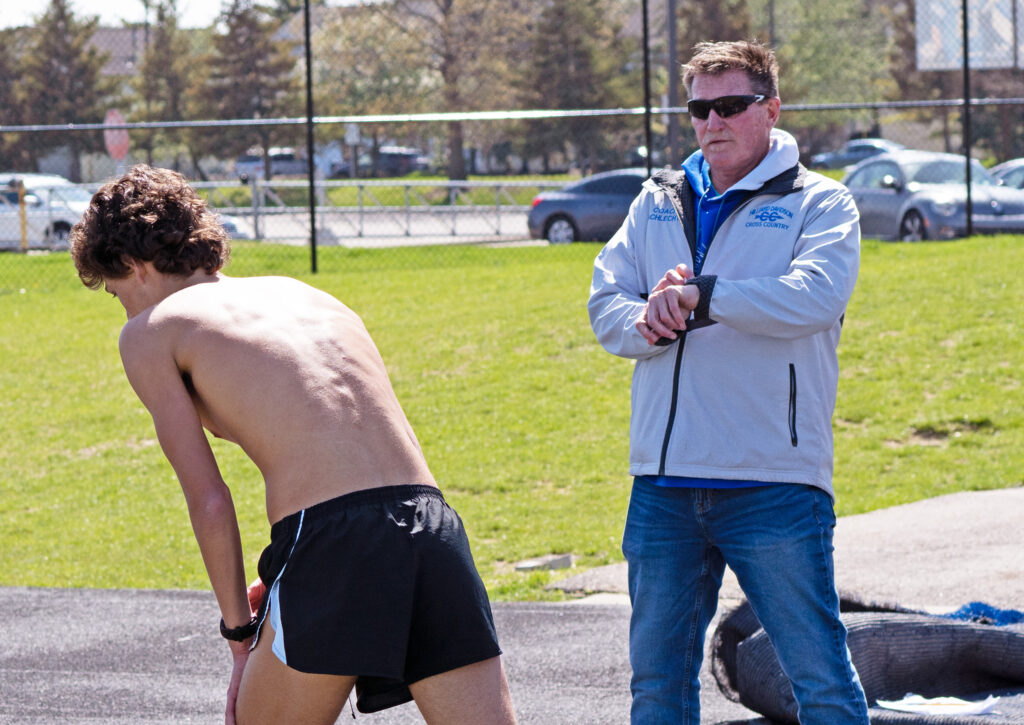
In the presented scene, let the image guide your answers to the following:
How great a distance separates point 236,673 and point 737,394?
1.43 m

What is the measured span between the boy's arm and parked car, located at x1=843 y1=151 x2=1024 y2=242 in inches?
548

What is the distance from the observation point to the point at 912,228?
53.7 ft

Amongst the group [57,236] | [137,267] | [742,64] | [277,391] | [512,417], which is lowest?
[512,417]

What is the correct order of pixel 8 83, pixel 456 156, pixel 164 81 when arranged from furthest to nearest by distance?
pixel 164 81
pixel 8 83
pixel 456 156

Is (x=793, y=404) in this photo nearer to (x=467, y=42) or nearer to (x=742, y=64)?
(x=742, y=64)

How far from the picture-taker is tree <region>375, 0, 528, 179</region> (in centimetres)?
2298

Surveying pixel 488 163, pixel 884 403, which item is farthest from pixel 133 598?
pixel 488 163

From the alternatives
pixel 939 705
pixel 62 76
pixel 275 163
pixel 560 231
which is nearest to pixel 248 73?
pixel 62 76

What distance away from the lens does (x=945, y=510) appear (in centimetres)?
757

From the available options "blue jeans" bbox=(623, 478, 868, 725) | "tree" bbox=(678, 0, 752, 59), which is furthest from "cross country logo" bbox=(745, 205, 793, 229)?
"tree" bbox=(678, 0, 752, 59)

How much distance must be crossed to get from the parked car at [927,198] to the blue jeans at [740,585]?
12.9 m

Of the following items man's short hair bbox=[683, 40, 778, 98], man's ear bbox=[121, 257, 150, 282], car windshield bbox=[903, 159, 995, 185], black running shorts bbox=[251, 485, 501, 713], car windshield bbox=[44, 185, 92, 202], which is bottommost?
black running shorts bbox=[251, 485, 501, 713]

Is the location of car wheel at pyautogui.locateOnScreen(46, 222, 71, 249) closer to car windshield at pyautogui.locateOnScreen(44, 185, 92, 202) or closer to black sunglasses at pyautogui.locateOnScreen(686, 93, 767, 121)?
car windshield at pyautogui.locateOnScreen(44, 185, 92, 202)

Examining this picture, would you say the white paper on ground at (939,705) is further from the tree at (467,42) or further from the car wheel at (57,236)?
the car wheel at (57,236)
